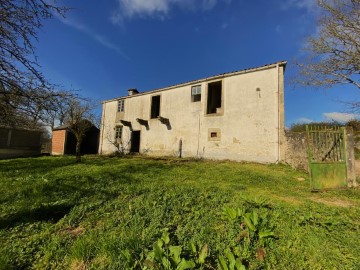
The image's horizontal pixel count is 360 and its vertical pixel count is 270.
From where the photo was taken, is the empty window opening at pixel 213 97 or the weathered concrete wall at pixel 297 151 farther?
the empty window opening at pixel 213 97

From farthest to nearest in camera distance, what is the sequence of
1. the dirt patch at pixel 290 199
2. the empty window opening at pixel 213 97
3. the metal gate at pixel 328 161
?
the empty window opening at pixel 213 97 → the metal gate at pixel 328 161 → the dirt patch at pixel 290 199

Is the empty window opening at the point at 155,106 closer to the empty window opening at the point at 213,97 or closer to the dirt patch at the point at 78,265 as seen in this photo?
the empty window opening at the point at 213,97

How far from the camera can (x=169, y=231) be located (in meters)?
3.31

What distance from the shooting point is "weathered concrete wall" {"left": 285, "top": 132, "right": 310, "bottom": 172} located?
9773 millimetres

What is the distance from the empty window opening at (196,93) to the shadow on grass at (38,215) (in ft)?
41.2

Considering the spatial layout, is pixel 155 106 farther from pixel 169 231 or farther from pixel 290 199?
pixel 169 231

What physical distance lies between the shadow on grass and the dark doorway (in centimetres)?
1505

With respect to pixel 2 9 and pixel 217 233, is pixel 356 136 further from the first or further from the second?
pixel 2 9

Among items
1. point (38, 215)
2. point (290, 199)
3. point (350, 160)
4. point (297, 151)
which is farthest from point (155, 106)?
point (38, 215)

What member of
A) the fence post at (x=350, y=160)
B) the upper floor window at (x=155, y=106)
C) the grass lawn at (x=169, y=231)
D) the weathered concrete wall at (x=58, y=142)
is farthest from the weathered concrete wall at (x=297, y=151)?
the weathered concrete wall at (x=58, y=142)

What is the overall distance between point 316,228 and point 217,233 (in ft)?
5.49

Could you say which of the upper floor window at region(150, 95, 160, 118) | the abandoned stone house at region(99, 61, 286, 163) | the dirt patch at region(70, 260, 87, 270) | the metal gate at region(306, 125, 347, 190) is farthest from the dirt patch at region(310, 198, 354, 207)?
the upper floor window at region(150, 95, 160, 118)

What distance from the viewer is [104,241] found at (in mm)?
2953

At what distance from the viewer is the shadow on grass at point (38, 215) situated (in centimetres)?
371
